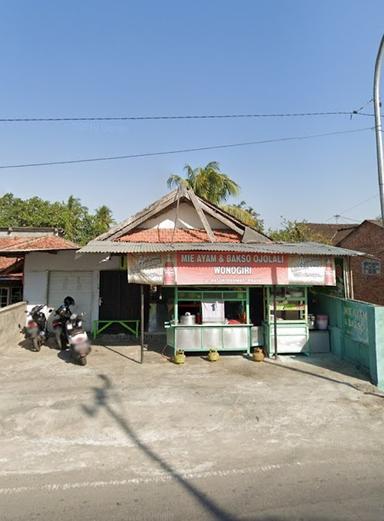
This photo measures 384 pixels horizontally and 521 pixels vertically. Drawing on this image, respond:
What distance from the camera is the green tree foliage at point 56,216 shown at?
34562mm

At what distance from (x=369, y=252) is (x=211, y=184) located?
11.0 m

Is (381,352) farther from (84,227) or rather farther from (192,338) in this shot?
(84,227)

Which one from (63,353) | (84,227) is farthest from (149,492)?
(84,227)

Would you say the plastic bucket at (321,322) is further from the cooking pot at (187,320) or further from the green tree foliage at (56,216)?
the green tree foliage at (56,216)

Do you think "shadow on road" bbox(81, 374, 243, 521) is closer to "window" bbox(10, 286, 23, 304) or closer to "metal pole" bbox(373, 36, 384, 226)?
"metal pole" bbox(373, 36, 384, 226)

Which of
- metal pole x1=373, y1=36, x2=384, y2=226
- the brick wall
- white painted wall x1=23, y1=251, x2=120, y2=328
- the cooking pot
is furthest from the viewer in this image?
the brick wall

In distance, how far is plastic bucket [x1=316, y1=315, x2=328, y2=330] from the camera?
393 inches

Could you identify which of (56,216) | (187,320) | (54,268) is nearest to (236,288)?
(187,320)

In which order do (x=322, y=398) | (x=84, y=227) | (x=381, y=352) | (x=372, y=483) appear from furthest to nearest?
(x=84, y=227), (x=381, y=352), (x=322, y=398), (x=372, y=483)

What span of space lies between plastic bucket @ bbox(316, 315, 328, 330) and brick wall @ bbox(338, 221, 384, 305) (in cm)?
1199

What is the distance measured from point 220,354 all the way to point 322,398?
375cm

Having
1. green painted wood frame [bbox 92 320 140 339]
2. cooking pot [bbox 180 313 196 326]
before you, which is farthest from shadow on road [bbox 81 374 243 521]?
green painted wood frame [bbox 92 320 140 339]

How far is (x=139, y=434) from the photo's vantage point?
5102 mm

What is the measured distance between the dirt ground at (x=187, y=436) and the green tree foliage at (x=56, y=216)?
92.7 feet
